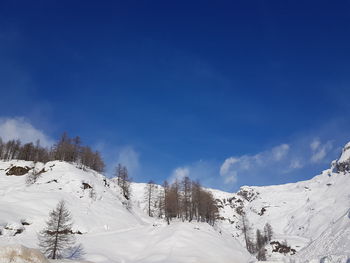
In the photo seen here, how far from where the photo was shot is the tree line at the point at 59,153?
4064 inches

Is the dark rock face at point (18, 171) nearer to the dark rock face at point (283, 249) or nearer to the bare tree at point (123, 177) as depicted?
the bare tree at point (123, 177)

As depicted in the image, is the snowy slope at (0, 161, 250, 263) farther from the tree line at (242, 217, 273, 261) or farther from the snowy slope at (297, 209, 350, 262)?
the tree line at (242, 217, 273, 261)

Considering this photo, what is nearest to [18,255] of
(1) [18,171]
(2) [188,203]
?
(2) [188,203]

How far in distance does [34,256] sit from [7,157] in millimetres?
120274

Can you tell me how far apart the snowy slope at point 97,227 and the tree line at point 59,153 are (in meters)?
22.5

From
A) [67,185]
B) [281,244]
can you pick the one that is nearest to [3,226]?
[67,185]

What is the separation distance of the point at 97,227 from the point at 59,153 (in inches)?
2105

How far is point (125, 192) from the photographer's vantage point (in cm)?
9750

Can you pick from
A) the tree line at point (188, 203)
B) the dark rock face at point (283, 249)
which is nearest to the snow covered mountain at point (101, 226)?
the tree line at point (188, 203)

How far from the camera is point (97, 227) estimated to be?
59.5 m

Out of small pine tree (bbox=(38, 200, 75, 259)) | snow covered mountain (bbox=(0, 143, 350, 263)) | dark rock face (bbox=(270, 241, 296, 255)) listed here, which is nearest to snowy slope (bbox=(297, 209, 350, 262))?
snow covered mountain (bbox=(0, 143, 350, 263))

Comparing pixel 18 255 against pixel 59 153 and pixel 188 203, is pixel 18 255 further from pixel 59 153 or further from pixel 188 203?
pixel 59 153

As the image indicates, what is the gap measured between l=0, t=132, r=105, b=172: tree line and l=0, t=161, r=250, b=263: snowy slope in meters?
22.5

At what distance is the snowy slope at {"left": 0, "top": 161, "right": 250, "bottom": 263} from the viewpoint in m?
47.4
